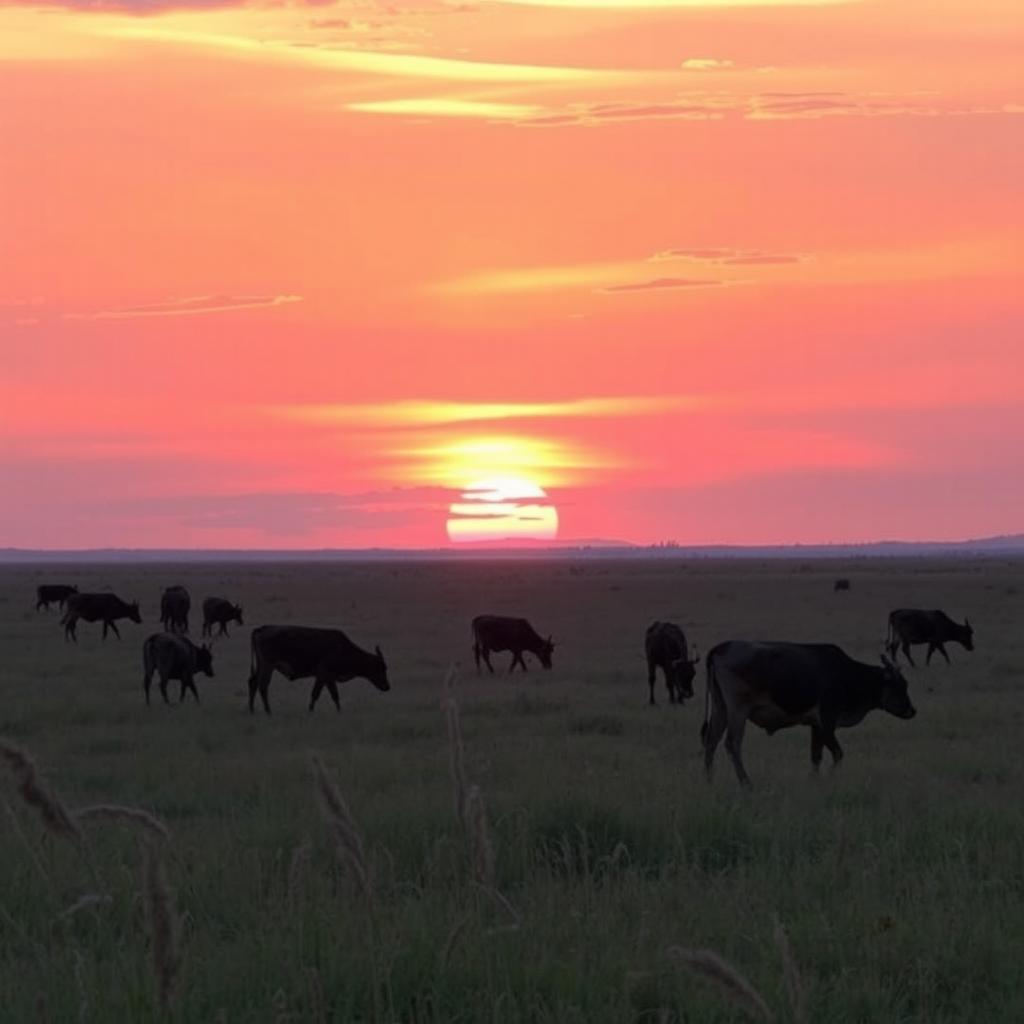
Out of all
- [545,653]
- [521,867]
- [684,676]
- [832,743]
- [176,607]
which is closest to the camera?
[521,867]

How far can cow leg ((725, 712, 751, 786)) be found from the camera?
48.2 feet

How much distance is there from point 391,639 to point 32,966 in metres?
35.5

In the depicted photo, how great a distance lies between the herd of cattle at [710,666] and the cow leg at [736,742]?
1cm

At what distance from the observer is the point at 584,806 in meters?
11.0

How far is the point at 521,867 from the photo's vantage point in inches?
368

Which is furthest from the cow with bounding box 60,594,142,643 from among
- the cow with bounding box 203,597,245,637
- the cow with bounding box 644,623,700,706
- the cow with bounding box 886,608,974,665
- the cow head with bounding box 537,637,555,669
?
the cow with bounding box 644,623,700,706

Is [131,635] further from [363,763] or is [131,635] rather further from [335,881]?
[335,881]

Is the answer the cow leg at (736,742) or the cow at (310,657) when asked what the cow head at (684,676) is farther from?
the cow leg at (736,742)

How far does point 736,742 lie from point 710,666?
1.27 meters

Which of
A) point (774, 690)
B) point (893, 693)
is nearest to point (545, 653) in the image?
point (893, 693)

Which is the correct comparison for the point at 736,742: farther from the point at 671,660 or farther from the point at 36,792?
the point at 36,792

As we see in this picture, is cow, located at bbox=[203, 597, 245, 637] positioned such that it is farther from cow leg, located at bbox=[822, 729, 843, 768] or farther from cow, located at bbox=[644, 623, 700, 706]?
Answer: cow leg, located at bbox=[822, 729, 843, 768]

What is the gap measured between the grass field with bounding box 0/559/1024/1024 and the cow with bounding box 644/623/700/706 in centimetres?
40

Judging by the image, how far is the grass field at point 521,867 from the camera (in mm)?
5883
